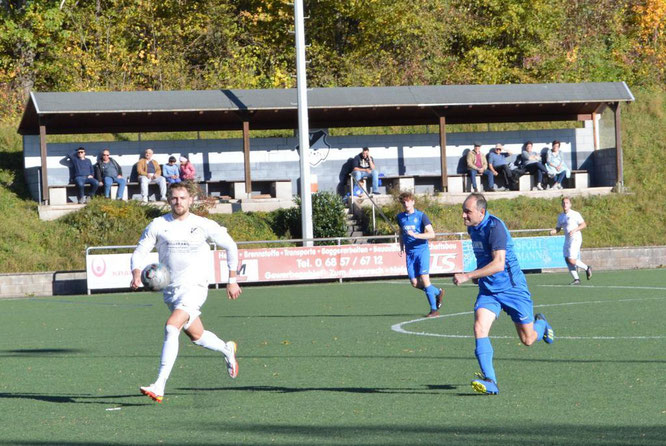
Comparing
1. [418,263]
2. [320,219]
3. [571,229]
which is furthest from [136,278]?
[320,219]

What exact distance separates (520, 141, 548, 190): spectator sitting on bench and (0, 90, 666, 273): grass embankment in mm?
1083

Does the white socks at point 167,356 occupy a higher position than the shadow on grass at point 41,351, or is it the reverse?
the white socks at point 167,356

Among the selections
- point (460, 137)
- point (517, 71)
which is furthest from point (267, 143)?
point (517, 71)

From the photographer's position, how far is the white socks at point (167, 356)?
852 centimetres

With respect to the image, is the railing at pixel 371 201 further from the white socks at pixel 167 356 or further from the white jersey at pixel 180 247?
the white socks at pixel 167 356

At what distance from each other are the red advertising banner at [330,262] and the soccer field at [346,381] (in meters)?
9.49

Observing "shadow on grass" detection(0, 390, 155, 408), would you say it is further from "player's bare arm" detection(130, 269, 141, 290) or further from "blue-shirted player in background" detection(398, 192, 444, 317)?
"blue-shirted player in background" detection(398, 192, 444, 317)

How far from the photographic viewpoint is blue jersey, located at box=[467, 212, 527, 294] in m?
8.80

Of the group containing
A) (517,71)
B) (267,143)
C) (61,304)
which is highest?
(517,71)

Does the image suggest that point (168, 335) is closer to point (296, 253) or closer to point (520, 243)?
point (296, 253)

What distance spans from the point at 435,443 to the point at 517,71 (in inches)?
1773

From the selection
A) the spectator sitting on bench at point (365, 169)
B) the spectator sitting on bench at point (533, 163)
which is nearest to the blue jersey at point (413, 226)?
the spectator sitting on bench at point (365, 169)

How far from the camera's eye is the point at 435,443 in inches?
257

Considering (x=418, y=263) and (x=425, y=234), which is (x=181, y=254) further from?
(x=418, y=263)
